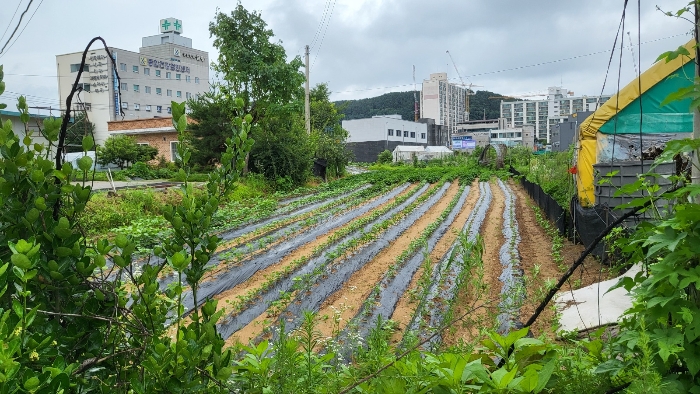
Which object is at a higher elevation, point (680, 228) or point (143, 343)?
point (680, 228)

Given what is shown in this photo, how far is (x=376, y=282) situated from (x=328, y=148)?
19.9m

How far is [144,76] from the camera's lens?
54500 millimetres

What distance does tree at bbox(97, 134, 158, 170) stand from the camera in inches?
1150

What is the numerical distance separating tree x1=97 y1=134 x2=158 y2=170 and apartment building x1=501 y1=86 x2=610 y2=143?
339 ft

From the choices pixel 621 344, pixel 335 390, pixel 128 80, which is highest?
pixel 128 80

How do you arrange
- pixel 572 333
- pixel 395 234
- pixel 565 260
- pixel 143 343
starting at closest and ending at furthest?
1. pixel 143 343
2. pixel 572 333
3. pixel 565 260
4. pixel 395 234

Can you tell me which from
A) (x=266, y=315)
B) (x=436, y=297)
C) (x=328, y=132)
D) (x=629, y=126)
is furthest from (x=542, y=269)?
(x=328, y=132)

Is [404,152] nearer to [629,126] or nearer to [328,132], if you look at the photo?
[328,132]

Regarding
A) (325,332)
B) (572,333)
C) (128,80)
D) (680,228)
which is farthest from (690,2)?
(128,80)

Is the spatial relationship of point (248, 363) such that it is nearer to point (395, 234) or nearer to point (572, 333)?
point (572, 333)

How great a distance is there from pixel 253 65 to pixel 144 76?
39.9m

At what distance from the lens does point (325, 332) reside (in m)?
5.87

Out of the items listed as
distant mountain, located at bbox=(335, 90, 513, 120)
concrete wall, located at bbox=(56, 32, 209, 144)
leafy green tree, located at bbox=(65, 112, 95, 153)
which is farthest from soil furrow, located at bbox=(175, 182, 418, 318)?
distant mountain, located at bbox=(335, 90, 513, 120)

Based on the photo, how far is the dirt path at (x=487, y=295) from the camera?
541 centimetres
